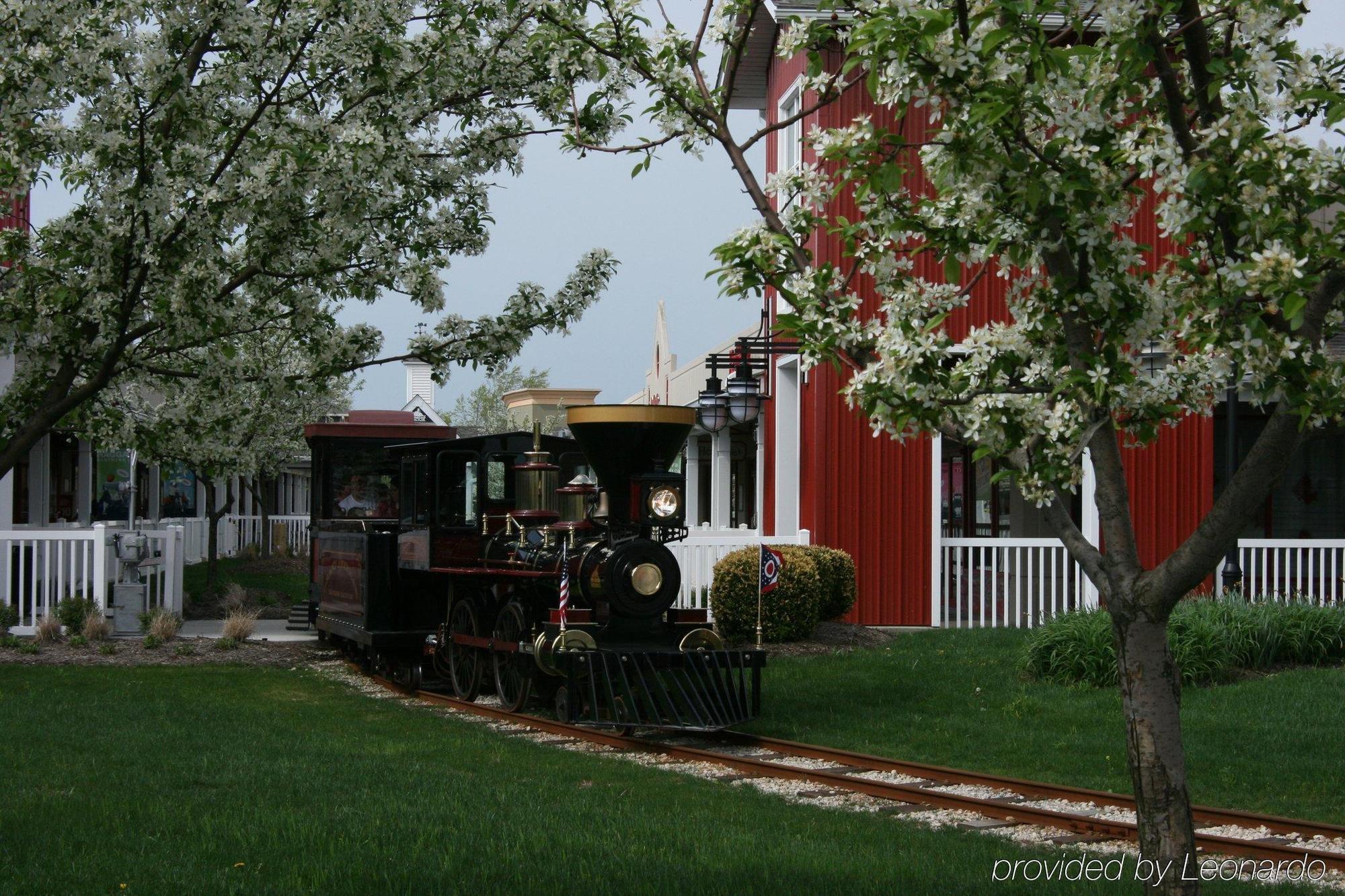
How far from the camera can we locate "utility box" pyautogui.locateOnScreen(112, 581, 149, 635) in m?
17.1

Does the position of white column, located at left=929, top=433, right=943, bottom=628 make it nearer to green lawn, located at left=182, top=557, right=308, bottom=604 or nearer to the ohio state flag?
the ohio state flag

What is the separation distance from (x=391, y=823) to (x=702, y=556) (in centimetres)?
1080

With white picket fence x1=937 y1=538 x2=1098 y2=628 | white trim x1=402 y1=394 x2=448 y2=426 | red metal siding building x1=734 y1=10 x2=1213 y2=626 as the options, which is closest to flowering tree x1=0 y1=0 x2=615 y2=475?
red metal siding building x1=734 y1=10 x2=1213 y2=626

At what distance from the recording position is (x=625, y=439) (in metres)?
11.0

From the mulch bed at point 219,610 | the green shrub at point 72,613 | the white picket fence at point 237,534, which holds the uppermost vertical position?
the white picket fence at point 237,534

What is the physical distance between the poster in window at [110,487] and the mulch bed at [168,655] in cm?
1162

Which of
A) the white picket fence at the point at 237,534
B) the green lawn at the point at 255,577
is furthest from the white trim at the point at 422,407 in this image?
the green lawn at the point at 255,577

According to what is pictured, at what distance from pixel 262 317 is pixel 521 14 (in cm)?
311

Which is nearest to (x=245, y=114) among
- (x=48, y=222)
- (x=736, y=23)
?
(x=48, y=222)

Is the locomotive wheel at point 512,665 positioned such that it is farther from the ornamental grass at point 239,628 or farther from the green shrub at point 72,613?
the green shrub at point 72,613

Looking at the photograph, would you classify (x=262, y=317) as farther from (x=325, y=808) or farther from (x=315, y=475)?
(x=315, y=475)

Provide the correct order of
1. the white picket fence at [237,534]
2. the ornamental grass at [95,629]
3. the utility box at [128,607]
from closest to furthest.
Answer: the ornamental grass at [95,629] → the utility box at [128,607] → the white picket fence at [237,534]

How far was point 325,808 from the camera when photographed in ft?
23.5

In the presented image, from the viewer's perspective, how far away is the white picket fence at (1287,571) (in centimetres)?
1648
